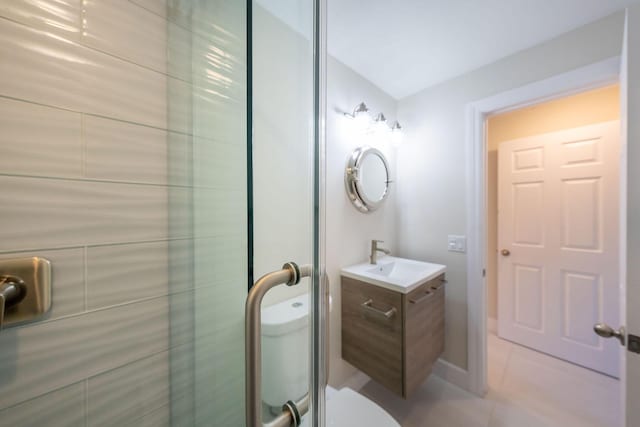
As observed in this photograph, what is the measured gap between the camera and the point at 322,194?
545mm

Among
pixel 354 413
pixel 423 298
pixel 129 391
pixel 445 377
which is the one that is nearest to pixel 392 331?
pixel 423 298

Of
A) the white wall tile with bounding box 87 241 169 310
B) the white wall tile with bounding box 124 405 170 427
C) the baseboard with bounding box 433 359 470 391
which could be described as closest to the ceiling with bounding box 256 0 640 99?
the white wall tile with bounding box 87 241 169 310

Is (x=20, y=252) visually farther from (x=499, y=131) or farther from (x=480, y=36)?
(x=499, y=131)

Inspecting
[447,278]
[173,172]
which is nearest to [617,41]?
[447,278]

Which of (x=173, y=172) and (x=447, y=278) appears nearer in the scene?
(x=173, y=172)

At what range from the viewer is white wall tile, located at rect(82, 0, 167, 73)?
55 cm

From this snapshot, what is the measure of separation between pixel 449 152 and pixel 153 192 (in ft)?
5.81

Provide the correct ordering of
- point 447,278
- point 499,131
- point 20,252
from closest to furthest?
point 20,252, point 447,278, point 499,131

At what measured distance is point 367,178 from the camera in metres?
1.59

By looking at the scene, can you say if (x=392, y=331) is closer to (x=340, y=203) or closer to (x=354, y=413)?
(x=354, y=413)

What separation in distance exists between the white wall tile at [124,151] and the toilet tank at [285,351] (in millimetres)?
547

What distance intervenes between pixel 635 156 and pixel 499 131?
1.90m

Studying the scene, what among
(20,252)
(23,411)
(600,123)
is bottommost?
(23,411)

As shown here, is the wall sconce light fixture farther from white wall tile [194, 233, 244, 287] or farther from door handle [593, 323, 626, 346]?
door handle [593, 323, 626, 346]
